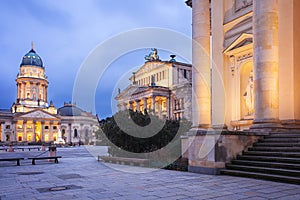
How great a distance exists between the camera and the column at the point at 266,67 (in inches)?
560

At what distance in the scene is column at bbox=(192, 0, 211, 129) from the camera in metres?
16.2

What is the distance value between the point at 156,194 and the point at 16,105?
13265 centimetres

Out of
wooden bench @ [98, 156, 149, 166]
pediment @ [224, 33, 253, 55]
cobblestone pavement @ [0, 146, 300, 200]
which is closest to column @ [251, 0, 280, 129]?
cobblestone pavement @ [0, 146, 300, 200]

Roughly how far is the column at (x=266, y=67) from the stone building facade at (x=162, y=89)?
57230 millimetres

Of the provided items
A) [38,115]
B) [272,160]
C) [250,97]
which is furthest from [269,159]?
[38,115]

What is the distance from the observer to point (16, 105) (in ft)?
422

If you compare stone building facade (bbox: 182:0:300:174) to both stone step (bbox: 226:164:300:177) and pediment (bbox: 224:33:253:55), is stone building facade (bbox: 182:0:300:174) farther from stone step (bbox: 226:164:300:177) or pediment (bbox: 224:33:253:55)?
stone step (bbox: 226:164:300:177)

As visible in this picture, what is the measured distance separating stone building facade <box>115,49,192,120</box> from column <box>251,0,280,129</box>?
5723 centimetres

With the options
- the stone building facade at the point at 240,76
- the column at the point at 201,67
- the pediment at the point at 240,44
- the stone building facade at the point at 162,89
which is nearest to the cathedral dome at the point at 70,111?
the stone building facade at the point at 162,89

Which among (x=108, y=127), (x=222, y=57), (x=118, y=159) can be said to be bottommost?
(x=118, y=159)

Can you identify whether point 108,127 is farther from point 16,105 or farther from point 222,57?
point 16,105

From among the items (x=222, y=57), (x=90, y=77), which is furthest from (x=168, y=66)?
(x=90, y=77)

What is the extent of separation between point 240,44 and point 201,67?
235 inches

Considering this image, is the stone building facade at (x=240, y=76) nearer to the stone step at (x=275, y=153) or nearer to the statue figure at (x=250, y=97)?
the statue figure at (x=250, y=97)
